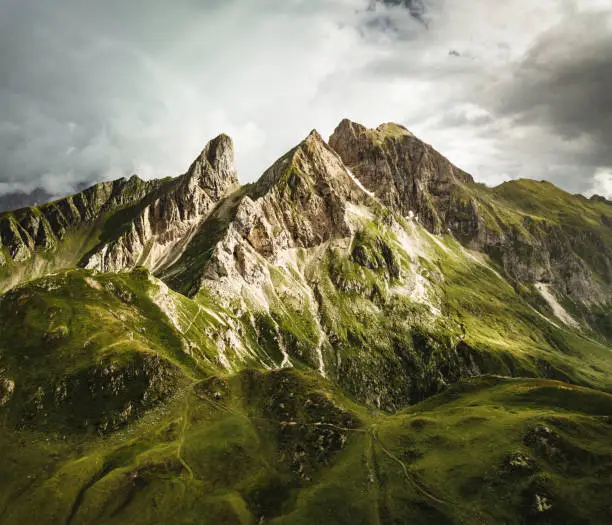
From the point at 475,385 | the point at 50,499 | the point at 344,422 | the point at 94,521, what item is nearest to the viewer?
the point at 94,521

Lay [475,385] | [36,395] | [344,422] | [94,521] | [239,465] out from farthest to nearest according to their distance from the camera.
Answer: [475,385], [36,395], [344,422], [239,465], [94,521]

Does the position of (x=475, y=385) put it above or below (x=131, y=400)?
below

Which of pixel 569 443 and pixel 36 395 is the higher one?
pixel 36 395

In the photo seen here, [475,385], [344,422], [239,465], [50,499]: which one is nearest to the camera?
[50,499]

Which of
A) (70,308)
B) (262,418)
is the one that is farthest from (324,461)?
(70,308)

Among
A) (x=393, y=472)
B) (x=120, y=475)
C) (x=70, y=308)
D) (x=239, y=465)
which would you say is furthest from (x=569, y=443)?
(x=70, y=308)

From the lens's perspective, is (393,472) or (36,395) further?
(36,395)

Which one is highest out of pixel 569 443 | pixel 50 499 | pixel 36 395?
pixel 36 395

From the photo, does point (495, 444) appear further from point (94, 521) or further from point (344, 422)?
point (94, 521)

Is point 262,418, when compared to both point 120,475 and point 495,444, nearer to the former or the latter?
point 120,475
